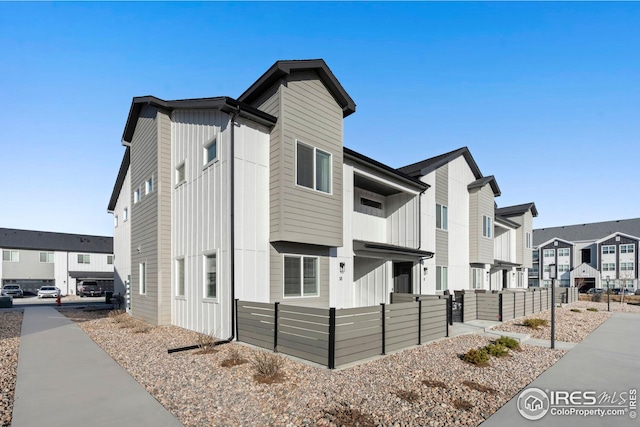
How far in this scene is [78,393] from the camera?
5.87 metres

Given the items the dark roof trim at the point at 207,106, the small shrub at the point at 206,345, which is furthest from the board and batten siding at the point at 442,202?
the small shrub at the point at 206,345

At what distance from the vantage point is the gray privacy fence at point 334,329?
732 centimetres

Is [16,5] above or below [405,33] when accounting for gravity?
below

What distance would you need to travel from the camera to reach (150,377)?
6699mm

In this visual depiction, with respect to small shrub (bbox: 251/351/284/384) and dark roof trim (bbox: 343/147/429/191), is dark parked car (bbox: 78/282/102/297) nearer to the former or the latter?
dark roof trim (bbox: 343/147/429/191)

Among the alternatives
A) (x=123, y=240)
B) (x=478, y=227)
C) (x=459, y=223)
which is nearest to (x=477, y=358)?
(x=459, y=223)

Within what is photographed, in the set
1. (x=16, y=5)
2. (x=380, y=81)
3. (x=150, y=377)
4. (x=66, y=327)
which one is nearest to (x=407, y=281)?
(x=380, y=81)

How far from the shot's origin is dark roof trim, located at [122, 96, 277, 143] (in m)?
10.0

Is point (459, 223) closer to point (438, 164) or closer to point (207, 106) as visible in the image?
point (438, 164)

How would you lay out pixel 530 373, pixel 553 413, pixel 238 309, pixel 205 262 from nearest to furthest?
pixel 553 413
pixel 530 373
pixel 238 309
pixel 205 262

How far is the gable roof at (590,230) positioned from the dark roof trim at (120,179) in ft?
224

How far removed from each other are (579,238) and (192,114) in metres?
68.6

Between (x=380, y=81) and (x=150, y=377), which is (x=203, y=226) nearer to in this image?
(x=150, y=377)

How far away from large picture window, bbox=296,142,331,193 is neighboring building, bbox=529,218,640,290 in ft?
176
